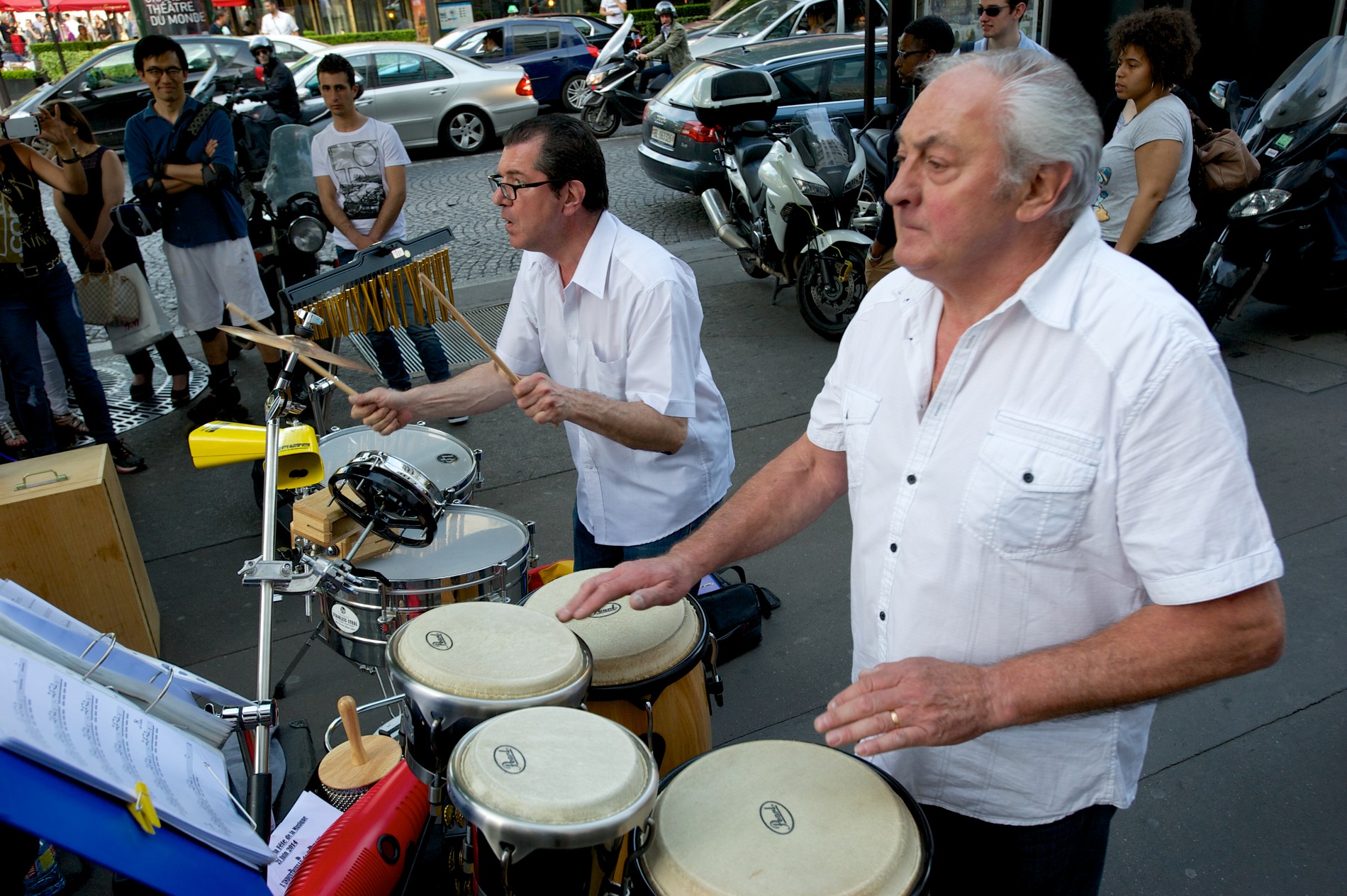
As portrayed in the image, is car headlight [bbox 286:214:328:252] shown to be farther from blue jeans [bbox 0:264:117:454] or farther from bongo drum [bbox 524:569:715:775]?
bongo drum [bbox 524:569:715:775]

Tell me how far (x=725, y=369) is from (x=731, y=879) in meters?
4.63

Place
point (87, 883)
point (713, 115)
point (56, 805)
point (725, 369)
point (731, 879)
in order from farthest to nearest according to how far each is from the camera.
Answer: point (713, 115), point (725, 369), point (87, 883), point (731, 879), point (56, 805)

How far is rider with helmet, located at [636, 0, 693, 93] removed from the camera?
13227 millimetres

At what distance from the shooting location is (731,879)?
133cm

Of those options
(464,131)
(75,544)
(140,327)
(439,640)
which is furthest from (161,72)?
(464,131)

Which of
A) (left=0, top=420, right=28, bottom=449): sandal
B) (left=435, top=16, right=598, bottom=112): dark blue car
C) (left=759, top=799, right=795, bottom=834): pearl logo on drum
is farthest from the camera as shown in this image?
(left=435, top=16, right=598, bottom=112): dark blue car

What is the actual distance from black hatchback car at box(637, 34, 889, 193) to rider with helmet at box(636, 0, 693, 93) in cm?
440

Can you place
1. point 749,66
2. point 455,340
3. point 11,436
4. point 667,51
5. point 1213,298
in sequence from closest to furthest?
point 11,436 < point 1213,298 < point 455,340 < point 749,66 < point 667,51

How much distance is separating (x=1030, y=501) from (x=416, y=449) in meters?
2.31

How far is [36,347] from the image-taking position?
14.6ft

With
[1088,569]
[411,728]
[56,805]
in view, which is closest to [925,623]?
[1088,569]

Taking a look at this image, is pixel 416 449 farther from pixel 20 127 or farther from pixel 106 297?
pixel 20 127

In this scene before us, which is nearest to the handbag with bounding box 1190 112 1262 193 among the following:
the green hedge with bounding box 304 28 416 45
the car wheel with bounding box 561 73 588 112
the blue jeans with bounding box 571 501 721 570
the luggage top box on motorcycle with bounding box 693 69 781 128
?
the luggage top box on motorcycle with bounding box 693 69 781 128

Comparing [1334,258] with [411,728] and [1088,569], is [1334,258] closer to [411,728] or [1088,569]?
[1088,569]
